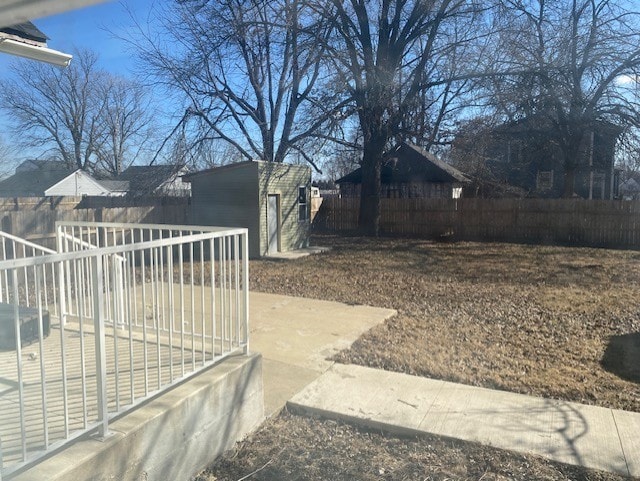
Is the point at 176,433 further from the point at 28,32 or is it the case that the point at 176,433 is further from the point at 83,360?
the point at 28,32

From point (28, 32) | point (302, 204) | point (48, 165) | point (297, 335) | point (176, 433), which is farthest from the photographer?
point (48, 165)

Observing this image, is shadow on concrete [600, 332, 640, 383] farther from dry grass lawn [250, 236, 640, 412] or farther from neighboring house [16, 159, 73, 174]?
neighboring house [16, 159, 73, 174]

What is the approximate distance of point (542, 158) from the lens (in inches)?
961

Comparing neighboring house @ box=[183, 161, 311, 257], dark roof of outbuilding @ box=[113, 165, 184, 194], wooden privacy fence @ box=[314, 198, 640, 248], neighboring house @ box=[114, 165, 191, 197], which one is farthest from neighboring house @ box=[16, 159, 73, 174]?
wooden privacy fence @ box=[314, 198, 640, 248]

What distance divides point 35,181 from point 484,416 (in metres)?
30.8

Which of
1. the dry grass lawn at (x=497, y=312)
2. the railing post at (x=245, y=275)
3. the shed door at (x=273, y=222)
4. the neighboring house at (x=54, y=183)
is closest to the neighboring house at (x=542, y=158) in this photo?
the dry grass lawn at (x=497, y=312)

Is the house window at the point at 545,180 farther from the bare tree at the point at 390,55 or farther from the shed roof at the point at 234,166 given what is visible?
the shed roof at the point at 234,166

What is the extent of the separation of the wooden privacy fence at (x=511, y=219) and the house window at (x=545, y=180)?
32.7ft

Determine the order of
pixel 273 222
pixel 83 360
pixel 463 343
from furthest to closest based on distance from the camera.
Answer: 1. pixel 273 222
2. pixel 463 343
3. pixel 83 360

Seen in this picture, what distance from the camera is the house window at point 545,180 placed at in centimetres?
2734

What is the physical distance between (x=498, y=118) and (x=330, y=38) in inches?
241

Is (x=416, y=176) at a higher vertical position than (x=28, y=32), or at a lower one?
higher

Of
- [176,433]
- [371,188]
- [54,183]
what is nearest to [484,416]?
[176,433]

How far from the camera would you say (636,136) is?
1638 cm
